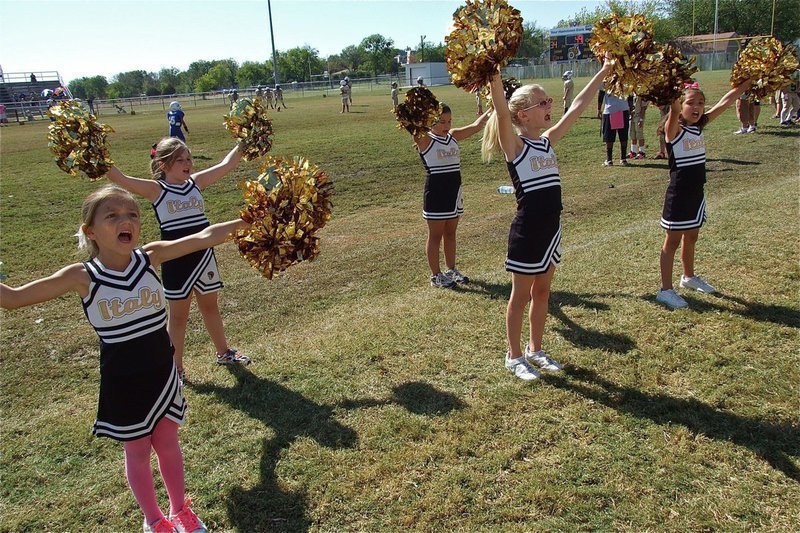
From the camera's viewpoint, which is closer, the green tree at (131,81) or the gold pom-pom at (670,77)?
the gold pom-pom at (670,77)

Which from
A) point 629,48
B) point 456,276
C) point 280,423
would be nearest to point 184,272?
point 280,423

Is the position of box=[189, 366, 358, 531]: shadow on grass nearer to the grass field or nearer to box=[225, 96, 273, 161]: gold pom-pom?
the grass field

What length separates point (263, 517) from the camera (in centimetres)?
306

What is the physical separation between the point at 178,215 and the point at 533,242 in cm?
264

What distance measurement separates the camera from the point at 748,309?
16.6 feet

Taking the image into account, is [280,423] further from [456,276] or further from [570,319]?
[456,276]

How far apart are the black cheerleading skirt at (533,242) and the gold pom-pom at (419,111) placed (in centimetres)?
228

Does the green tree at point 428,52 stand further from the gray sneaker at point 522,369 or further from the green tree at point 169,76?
the gray sneaker at point 522,369

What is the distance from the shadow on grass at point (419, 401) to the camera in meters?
3.96

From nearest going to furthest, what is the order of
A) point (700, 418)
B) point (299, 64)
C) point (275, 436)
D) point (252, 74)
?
point (700, 418) → point (275, 436) → point (252, 74) → point (299, 64)

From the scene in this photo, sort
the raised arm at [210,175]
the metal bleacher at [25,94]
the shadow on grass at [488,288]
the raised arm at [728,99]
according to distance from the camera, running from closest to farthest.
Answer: the raised arm at [210,175] → the raised arm at [728,99] → the shadow on grass at [488,288] → the metal bleacher at [25,94]

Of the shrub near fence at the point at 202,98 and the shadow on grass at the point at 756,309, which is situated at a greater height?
the shrub near fence at the point at 202,98

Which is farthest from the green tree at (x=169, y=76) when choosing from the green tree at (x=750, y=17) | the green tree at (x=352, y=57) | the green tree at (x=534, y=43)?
the green tree at (x=750, y=17)

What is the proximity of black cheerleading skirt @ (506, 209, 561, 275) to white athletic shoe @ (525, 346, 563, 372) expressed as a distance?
653 millimetres
